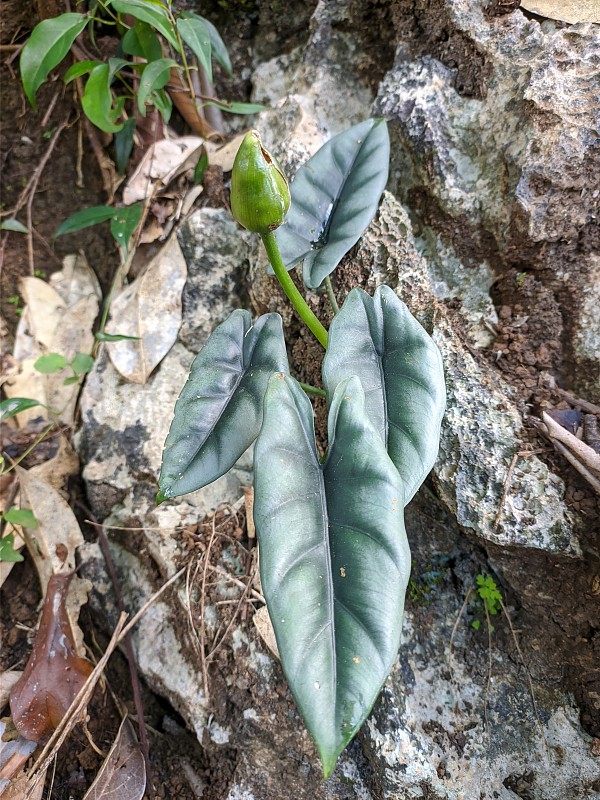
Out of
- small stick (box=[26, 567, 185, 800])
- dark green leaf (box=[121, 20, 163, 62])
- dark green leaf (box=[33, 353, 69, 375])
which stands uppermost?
dark green leaf (box=[121, 20, 163, 62])

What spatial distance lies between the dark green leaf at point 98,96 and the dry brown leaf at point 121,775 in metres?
1.51

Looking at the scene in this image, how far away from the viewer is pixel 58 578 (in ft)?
4.35

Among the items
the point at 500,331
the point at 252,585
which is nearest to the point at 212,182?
the point at 500,331

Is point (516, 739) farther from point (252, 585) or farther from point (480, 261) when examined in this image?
point (480, 261)

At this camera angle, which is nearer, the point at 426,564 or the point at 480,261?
the point at 426,564

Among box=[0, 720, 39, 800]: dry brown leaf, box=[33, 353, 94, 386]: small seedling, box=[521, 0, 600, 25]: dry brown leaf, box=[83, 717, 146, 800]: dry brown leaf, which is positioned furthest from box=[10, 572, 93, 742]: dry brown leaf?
box=[521, 0, 600, 25]: dry brown leaf

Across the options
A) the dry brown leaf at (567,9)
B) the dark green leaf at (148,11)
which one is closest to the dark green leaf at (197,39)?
the dark green leaf at (148,11)

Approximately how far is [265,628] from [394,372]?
605 mm

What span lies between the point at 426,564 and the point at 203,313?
2.86 feet

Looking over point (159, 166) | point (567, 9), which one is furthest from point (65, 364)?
point (567, 9)

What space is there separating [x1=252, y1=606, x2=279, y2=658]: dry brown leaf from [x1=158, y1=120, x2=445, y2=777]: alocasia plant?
369mm

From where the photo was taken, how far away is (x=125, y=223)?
156cm

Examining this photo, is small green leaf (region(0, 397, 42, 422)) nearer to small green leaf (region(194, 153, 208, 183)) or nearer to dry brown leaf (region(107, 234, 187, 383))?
dry brown leaf (region(107, 234, 187, 383))

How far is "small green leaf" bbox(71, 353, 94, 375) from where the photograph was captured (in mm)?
1545
